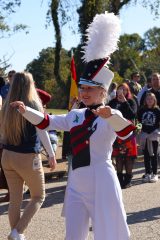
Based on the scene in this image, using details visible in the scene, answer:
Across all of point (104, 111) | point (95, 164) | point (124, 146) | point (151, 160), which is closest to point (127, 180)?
point (124, 146)

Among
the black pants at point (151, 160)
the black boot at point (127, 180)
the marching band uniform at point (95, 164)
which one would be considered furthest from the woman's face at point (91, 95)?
the black pants at point (151, 160)

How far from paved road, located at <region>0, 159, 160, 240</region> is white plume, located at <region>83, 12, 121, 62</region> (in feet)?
7.91

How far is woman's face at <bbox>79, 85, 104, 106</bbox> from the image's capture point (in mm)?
4099

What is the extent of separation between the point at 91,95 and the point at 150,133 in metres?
5.62

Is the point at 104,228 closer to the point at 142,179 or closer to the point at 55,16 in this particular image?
the point at 142,179

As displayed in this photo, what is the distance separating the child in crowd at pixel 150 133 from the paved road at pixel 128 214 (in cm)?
47

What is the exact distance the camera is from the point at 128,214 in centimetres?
683

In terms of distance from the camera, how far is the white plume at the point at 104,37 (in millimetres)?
4180

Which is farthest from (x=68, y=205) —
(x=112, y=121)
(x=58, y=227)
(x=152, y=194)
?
(x=152, y=194)

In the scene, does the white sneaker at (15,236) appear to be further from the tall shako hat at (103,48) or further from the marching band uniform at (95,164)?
the tall shako hat at (103,48)

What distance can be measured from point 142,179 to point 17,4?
560 inches

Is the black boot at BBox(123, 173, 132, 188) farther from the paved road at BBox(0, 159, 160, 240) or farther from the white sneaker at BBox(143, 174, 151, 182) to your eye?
the white sneaker at BBox(143, 174, 151, 182)

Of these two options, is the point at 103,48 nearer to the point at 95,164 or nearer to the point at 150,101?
the point at 95,164

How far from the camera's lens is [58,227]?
20.3 feet
